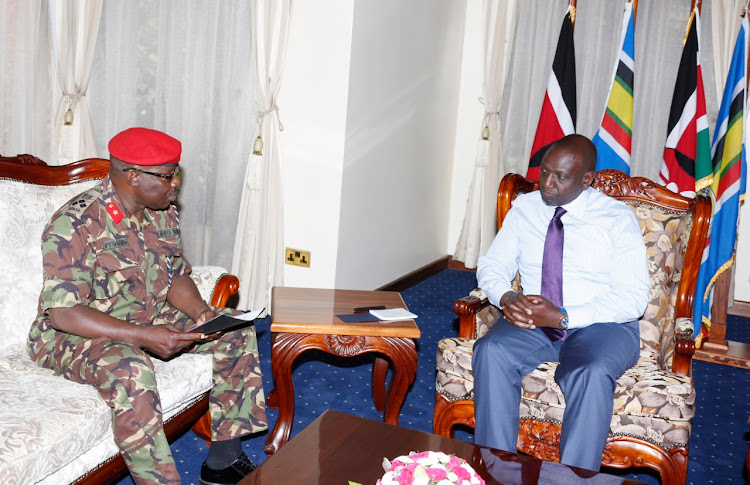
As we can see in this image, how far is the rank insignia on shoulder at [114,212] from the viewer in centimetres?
236

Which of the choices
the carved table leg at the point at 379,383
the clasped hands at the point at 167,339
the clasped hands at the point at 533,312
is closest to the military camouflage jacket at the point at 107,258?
the clasped hands at the point at 167,339

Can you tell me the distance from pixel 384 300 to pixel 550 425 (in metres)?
0.93

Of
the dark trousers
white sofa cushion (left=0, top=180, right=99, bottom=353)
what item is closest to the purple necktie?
the dark trousers

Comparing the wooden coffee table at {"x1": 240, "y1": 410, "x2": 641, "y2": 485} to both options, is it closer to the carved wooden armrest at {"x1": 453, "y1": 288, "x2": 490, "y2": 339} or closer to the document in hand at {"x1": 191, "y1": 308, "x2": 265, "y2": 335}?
the document in hand at {"x1": 191, "y1": 308, "x2": 265, "y2": 335}

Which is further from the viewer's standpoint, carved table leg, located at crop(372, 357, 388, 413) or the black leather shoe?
carved table leg, located at crop(372, 357, 388, 413)

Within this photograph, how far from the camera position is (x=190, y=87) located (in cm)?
451

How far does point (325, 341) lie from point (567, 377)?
933mm

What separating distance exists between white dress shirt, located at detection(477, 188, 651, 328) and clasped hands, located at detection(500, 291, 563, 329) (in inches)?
2.6

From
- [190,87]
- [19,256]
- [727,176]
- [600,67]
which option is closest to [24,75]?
[190,87]

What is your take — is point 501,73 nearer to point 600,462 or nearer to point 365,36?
point 365,36

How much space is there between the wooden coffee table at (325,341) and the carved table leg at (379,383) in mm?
329

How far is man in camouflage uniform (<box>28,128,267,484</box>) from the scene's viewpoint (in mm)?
2078

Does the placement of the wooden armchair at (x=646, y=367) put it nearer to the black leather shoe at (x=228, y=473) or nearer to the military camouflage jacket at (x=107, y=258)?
the black leather shoe at (x=228, y=473)

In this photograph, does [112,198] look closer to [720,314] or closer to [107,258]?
[107,258]
